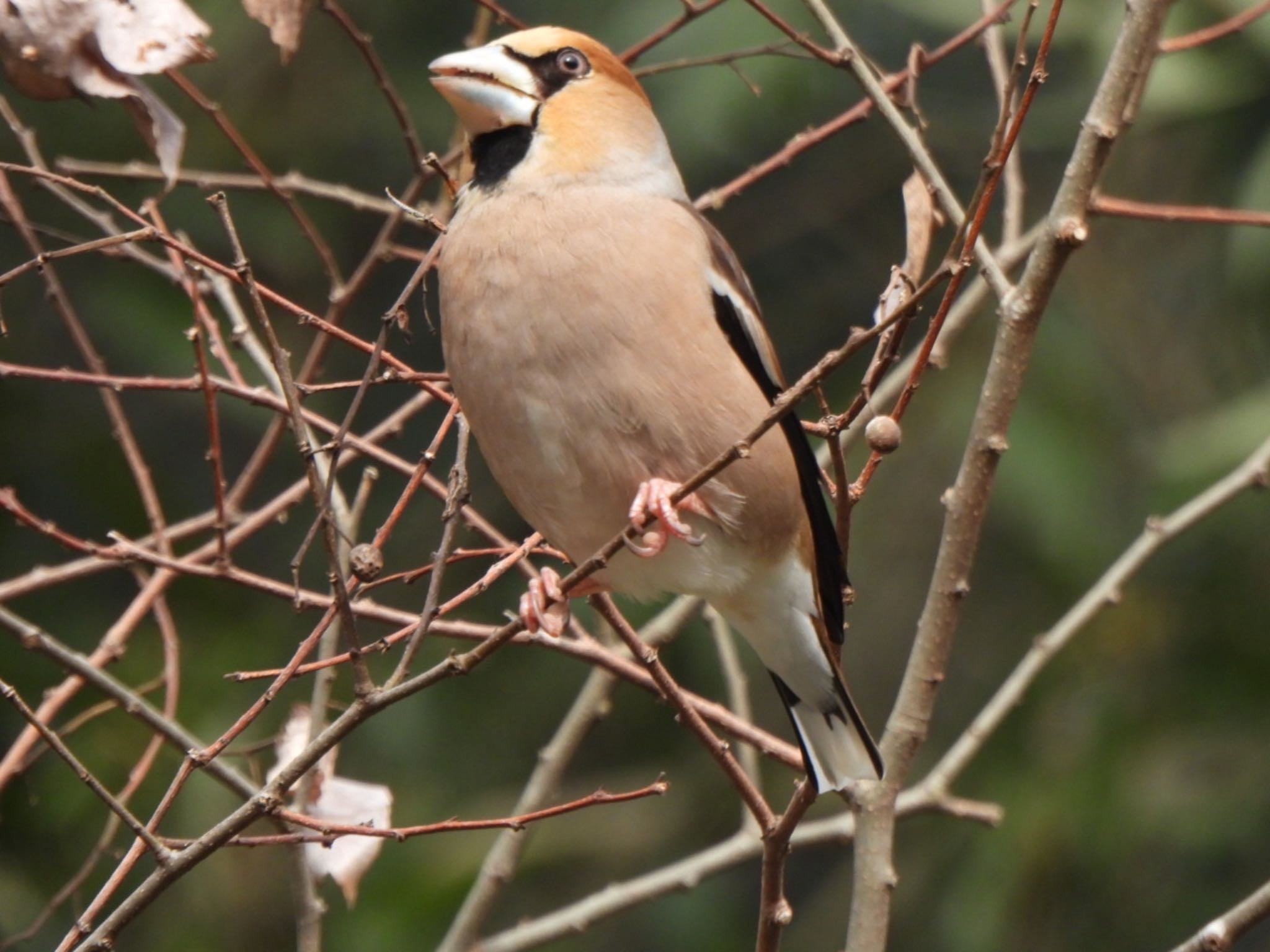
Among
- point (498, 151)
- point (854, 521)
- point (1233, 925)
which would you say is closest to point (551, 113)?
point (498, 151)

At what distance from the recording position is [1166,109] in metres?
5.37

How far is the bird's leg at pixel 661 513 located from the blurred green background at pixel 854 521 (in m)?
2.21

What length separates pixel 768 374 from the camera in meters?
2.84

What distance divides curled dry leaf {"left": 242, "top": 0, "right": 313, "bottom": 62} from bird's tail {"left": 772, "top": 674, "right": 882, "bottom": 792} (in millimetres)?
1352

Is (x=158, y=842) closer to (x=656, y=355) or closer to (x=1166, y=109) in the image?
(x=656, y=355)

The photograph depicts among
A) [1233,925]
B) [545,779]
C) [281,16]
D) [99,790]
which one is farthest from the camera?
[545,779]

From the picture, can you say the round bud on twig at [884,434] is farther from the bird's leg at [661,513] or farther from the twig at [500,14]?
the twig at [500,14]

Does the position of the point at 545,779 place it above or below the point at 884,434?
below

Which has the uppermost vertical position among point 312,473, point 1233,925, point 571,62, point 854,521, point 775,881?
point 571,62

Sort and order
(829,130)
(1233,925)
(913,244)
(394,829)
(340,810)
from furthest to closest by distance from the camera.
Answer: (829,130) < (340,810) < (913,244) < (394,829) < (1233,925)

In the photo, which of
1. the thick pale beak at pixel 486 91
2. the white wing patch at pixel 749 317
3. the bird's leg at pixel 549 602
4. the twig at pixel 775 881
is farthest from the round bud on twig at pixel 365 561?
the thick pale beak at pixel 486 91

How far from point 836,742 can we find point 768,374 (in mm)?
647

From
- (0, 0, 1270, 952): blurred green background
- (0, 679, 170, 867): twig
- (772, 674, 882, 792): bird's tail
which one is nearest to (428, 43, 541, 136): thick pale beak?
(772, 674, 882, 792): bird's tail

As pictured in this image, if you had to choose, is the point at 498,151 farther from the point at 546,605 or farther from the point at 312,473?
the point at 312,473
